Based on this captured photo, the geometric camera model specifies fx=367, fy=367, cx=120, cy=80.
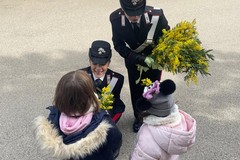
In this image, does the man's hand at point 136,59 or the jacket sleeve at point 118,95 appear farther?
the jacket sleeve at point 118,95

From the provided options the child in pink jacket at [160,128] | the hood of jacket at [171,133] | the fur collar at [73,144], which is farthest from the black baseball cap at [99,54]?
the fur collar at [73,144]

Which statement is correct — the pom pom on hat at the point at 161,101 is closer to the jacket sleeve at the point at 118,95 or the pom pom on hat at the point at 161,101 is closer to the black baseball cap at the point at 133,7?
the black baseball cap at the point at 133,7

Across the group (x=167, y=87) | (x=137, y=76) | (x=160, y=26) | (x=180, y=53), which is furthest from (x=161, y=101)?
(x=137, y=76)

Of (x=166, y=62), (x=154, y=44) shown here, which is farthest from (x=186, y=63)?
(x=154, y=44)

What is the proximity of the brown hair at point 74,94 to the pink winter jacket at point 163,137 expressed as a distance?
521 mm

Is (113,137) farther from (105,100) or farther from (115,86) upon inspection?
(115,86)

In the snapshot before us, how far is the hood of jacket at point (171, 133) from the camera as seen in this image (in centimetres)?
253

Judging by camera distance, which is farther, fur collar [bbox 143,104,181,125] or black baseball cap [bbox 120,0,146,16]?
black baseball cap [bbox 120,0,146,16]

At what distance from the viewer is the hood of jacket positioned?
A: 8.30 feet

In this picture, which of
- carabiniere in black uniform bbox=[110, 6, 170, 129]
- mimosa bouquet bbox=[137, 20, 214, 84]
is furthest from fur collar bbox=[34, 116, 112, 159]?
carabiniere in black uniform bbox=[110, 6, 170, 129]

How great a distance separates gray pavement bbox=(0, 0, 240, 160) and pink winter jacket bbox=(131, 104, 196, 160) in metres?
1.17

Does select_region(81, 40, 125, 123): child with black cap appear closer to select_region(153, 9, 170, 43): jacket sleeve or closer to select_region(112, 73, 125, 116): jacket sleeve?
select_region(112, 73, 125, 116): jacket sleeve

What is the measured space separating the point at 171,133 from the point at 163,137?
6cm

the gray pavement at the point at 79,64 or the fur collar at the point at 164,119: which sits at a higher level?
the fur collar at the point at 164,119
